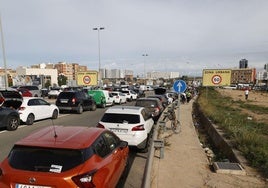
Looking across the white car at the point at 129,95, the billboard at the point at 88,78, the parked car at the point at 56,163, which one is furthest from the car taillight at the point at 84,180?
the billboard at the point at 88,78

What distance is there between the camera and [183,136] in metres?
12.0

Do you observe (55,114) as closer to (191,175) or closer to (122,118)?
(122,118)

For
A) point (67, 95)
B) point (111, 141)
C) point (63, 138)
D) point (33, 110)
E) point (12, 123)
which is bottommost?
point (12, 123)

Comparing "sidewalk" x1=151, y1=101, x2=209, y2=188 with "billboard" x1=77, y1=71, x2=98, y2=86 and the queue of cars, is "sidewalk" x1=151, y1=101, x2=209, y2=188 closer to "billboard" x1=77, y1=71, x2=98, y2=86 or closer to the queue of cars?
the queue of cars

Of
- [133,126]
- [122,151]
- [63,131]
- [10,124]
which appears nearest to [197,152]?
[133,126]

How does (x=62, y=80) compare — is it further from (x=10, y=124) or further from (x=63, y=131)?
(x=63, y=131)

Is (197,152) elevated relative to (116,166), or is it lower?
lower

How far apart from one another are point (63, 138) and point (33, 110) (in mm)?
11155

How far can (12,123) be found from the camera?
40.1 feet

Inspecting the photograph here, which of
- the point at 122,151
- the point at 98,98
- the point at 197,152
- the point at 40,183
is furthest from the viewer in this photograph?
the point at 98,98

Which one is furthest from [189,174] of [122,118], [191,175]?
[122,118]

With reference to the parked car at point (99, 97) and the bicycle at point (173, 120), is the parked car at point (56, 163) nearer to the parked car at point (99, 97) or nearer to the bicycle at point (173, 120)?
the bicycle at point (173, 120)

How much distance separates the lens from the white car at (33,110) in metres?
13.7

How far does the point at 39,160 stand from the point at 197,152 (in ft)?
22.5
